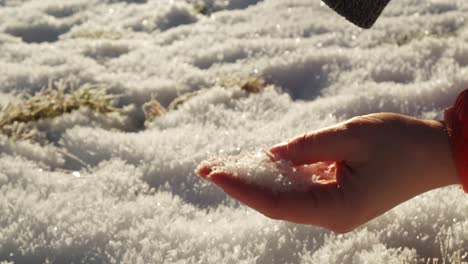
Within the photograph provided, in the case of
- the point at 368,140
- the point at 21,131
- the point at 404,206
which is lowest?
the point at 21,131

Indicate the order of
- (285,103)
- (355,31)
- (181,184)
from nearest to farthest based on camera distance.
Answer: (181,184) < (285,103) < (355,31)

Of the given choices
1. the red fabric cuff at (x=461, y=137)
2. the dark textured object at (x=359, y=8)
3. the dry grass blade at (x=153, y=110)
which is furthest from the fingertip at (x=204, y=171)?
the dry grass blade at (x=153, y=110)

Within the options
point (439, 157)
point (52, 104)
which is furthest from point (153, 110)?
point (439, 157)

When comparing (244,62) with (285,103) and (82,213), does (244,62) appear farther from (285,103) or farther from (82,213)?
(82,213)

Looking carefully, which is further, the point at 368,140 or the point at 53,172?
the point at 53,172

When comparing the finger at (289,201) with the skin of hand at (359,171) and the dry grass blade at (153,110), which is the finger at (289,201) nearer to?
the skin of hand at (359,171)

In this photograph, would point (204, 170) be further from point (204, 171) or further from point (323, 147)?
point (323, 147)

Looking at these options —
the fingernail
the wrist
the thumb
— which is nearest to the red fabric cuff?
the wrist

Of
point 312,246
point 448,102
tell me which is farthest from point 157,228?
point 448,102
